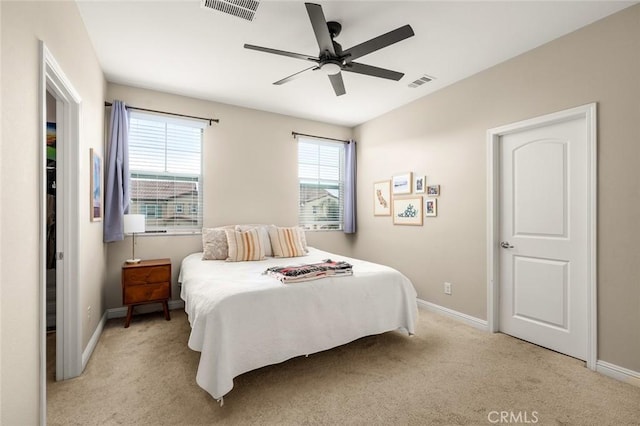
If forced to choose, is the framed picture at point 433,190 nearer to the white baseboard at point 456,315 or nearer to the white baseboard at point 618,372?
the white baseboard at point 456,315

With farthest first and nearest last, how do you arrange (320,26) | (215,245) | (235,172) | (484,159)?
(235,172), (215,245), (484,159), (320,26)

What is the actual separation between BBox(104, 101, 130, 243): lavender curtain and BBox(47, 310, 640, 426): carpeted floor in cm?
120

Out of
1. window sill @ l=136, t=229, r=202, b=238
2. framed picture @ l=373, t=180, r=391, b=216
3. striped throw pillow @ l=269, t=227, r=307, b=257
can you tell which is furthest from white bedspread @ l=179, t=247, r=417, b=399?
framed picture @ l=373, t=180, r=391, b=216

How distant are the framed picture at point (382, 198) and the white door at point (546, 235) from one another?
1.55m

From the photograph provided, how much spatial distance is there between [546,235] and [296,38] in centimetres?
287

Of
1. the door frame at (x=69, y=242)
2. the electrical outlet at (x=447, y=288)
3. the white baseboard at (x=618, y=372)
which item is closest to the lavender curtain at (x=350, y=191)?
the electrical outlet at (x=447, y=288)

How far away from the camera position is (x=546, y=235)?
2.73 metres

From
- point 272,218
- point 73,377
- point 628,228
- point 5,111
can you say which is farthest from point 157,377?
point 628,228

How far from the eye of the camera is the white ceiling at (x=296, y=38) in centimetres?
→ 221

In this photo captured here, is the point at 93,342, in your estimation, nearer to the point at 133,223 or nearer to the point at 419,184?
the point at 133,223

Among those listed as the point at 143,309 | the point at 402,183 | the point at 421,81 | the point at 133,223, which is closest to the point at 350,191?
the point at 402,183

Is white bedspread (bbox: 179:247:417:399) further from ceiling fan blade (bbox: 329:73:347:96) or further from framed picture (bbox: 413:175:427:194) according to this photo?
ceiling fan blade (bbox: 329:73:347:96)

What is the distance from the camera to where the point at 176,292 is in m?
3.83

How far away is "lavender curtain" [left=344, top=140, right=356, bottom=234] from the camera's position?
4957 millimetres
